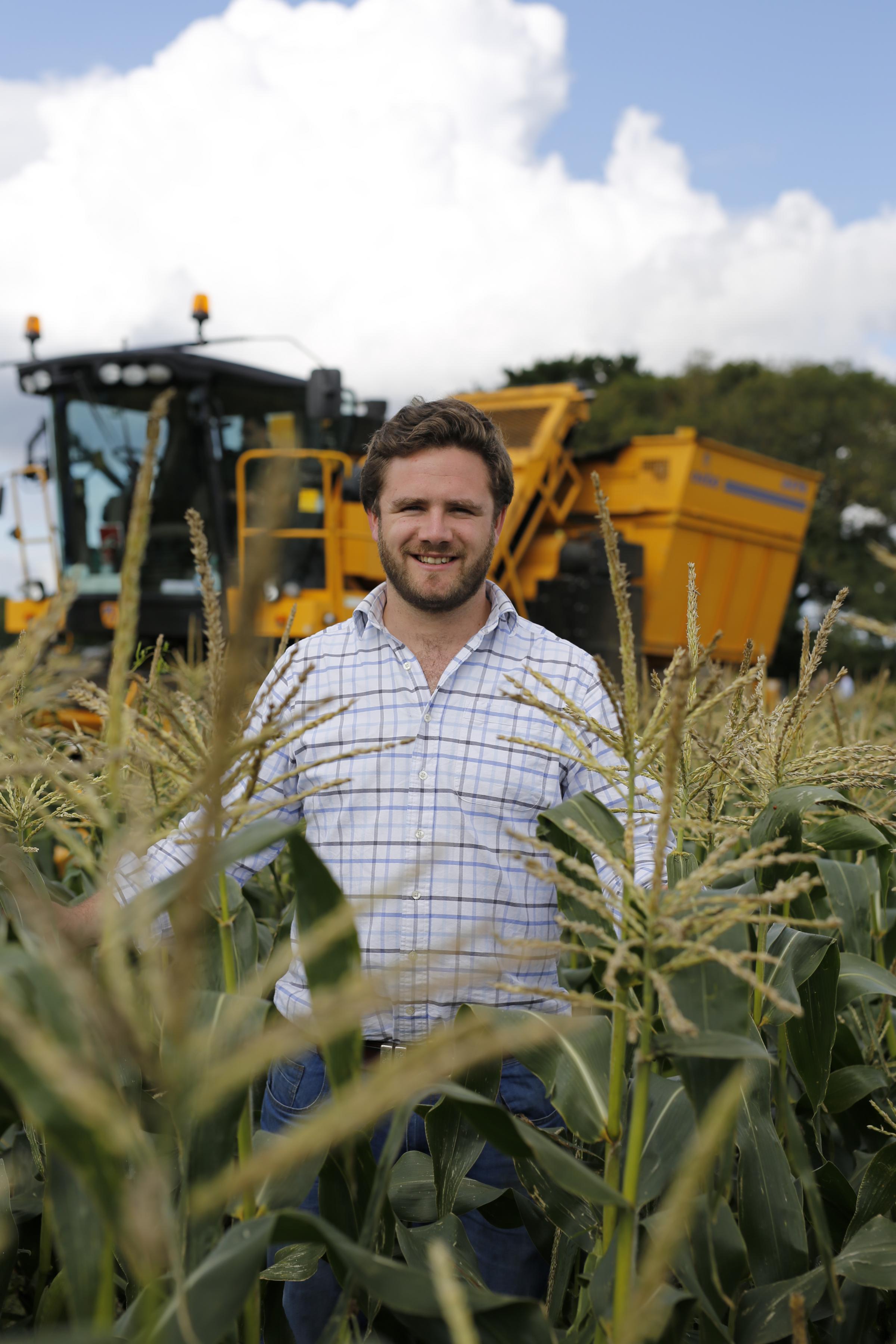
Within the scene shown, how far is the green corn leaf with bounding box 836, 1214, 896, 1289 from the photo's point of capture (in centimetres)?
148

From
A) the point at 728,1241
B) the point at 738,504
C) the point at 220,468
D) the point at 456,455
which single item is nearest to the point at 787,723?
the point at 728,1241

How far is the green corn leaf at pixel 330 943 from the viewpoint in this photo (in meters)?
1.03

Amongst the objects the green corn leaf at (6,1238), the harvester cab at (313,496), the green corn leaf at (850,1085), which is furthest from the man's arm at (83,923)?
the harvester cab at (313,496)

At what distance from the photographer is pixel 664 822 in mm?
1022

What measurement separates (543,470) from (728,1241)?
945 centimetres

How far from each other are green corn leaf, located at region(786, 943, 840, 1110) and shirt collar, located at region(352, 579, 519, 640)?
1037 millimetres

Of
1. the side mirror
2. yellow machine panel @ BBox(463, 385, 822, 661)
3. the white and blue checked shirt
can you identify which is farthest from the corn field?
yellow machine panel @ BBox(463, 385, 822, 661)

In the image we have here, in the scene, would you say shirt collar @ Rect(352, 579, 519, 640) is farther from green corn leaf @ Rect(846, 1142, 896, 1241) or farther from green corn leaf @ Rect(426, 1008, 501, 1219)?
green corn leaf @ Rect(846, 1142, 896, 1241)

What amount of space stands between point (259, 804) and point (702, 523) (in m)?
10.4

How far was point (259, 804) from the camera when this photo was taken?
4.28 ft

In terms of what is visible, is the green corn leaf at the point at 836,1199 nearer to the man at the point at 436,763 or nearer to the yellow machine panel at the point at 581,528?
the man at the point at 436,763

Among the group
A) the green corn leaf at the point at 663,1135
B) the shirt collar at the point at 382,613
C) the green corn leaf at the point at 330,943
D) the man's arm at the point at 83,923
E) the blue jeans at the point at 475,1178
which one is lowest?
the blue jeans at the point at 475,1178

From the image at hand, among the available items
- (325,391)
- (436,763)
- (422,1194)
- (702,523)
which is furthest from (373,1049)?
(702,523)

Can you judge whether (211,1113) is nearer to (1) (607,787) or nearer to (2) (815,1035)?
(2) (815,1035)
